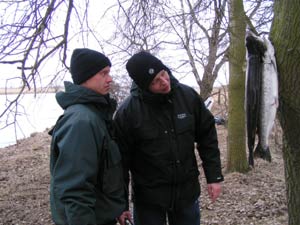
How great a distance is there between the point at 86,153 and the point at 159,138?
830mm

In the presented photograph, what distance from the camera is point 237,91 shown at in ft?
24.1

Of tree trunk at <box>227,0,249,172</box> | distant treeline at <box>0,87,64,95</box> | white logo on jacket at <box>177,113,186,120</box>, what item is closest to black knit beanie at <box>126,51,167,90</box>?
white logo on jacket at <box>177,113,186,120</box>

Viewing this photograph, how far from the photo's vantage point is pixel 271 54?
9.36 feet

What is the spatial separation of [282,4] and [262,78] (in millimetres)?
735

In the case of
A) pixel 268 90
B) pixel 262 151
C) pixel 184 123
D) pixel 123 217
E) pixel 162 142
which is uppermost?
pixel 268 90

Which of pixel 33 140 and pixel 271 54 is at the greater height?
pixel 271 54

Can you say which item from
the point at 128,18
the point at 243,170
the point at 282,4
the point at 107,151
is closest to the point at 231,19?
the point at 128,18

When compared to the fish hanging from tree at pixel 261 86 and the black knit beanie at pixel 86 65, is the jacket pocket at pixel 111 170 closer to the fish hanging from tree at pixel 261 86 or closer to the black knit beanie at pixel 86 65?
the black knit beanie at pixel 86 65

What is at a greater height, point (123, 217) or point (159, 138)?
point (159, 138)

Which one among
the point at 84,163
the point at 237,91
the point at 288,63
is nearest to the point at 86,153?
the point at 84,163

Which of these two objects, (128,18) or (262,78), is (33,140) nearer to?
(128,18)

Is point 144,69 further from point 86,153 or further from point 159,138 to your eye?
point 86,153

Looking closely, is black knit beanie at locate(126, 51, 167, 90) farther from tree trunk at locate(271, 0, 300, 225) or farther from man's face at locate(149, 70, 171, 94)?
tree trunk at locate(271, 0, 300, 225)

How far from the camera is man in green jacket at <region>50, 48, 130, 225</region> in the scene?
7.50 feet
